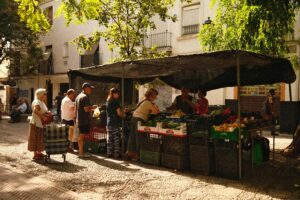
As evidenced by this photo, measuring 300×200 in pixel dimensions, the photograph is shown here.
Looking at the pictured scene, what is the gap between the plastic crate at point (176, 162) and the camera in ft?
27.0

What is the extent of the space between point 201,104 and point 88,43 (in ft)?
20.3

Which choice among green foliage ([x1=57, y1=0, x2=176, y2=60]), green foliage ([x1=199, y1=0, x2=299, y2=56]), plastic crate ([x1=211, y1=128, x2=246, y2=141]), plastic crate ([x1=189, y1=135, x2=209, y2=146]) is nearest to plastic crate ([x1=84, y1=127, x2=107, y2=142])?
plastic crate ([x1=189, y1=135, x2=209, y2=146])

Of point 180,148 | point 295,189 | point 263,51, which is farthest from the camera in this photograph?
point 263,51

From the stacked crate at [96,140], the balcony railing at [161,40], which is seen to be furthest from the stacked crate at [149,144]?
the balcony railing at [161,40]

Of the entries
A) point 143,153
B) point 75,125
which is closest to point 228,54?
point 143,153

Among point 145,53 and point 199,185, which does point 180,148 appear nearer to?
point 199,185

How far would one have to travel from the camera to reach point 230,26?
11.3 meters

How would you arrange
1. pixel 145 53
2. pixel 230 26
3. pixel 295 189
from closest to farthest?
pixel 295 189 < pixel 230 26 < pixel 145 53

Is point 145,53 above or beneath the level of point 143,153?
above

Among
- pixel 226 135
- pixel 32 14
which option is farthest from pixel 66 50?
pixel 226 135

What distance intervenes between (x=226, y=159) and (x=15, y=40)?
23.1 m

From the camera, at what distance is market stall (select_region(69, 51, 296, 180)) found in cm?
747

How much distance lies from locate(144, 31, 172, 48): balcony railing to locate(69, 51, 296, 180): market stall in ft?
29.6

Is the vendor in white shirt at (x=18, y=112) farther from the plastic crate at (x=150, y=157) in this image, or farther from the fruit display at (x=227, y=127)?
the fruit display at (x=227, y=127)
